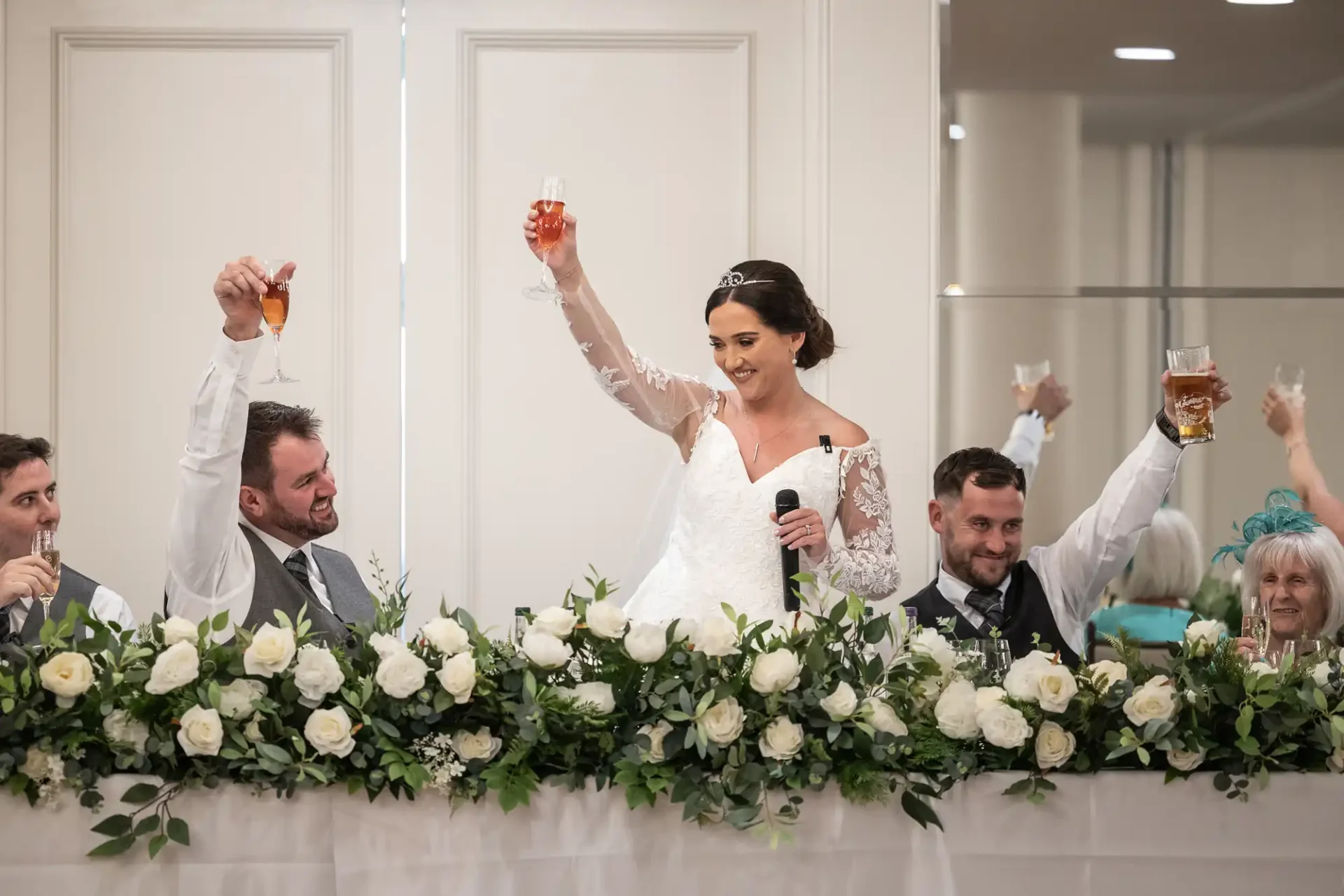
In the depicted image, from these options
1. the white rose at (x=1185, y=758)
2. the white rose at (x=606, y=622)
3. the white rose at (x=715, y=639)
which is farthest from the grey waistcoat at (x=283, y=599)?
the white rose at (x=1185, y=758)

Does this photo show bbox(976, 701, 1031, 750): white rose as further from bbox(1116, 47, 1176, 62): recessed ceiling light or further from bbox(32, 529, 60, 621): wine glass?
bbox(1116, 47, 1176, 62): recessed ceiling light

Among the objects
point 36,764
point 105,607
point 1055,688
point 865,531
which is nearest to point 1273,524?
point 865,531

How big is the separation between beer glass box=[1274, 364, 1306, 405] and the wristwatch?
101 centimetres

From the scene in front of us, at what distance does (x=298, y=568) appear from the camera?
2.71 meters

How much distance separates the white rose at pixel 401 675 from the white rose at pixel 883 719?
60 centimetres

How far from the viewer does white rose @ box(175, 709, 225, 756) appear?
64.2 inches

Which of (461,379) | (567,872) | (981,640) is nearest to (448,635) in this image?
→ (567,872)

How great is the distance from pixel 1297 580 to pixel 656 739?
5.17 ft

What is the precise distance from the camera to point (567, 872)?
68.2 inches

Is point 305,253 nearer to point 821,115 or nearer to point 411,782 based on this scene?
point 821,115

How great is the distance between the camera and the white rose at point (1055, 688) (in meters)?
1.71

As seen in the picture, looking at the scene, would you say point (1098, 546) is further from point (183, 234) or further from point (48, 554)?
point (183, 234)

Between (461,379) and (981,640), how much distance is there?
6.81 feet

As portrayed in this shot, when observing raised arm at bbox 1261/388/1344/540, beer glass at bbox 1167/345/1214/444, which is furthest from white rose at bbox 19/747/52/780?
raised arm at bbox 1261/388/1344/540
